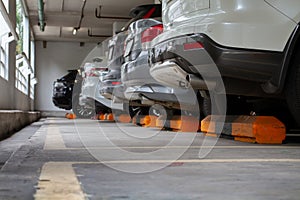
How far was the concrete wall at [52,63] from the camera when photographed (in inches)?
918

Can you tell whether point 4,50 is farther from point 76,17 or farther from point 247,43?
point 76,17

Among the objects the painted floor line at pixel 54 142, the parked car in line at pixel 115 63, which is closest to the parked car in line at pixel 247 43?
the painted floor line at pixel 54 142

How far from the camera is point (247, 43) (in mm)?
3223

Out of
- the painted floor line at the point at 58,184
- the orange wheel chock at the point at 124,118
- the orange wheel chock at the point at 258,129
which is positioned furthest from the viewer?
the orange wheel chock at the point at 124,118

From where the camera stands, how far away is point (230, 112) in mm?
4859

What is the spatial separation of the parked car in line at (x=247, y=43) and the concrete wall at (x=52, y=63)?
20355 millimetres

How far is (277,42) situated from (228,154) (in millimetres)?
869

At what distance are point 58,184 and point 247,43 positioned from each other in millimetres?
1861

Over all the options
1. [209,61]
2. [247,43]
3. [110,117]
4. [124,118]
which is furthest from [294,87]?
[110,117]

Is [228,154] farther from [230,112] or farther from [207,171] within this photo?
[230,112]

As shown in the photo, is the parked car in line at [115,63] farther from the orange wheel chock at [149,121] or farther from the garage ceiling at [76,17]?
the garage ceiling at [76,17]

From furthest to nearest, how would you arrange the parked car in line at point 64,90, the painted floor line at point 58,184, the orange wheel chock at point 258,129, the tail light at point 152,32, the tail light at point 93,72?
the parked car in line at point 64,90, the tail light at point 93,72, the tail light at point 152,32, the orange wheel chock at point 258,129, the painted floor line at point 58,184

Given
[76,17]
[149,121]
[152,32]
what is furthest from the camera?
[76,17]

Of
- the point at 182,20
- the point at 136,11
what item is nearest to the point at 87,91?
the point at 136,11
